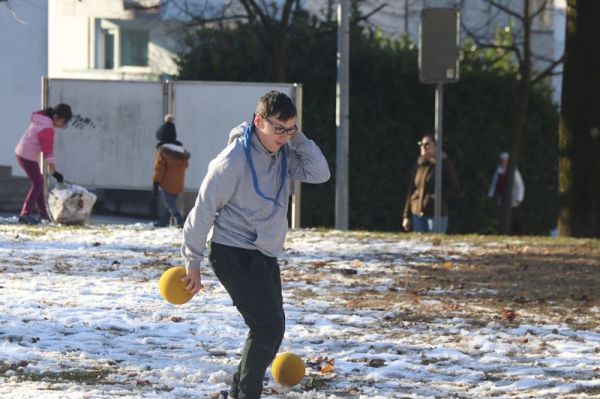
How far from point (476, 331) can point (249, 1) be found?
53.4 ft

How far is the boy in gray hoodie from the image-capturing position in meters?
6.75

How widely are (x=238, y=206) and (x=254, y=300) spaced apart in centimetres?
47

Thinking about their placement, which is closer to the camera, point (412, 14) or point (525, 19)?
point (525, 19)

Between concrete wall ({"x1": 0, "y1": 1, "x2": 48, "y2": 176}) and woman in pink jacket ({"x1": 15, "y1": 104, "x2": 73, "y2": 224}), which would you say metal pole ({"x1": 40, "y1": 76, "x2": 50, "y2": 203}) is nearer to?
woman in pink jacket ({"x1": 15, "y1": 104, "x2": 73, "y2": 224})

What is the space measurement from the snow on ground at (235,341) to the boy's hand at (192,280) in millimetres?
852

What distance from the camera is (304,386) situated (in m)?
7.98

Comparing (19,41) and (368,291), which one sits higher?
(19,41)

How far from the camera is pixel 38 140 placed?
681 inches

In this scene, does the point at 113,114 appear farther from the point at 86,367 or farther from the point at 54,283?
the point at 86,367

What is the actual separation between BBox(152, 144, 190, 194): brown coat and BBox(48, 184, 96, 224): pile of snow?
3.36 ft

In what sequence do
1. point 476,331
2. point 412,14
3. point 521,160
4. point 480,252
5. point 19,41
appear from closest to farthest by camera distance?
point 476,331, point 480,252, point 521,160, point 19,41, point 412,14

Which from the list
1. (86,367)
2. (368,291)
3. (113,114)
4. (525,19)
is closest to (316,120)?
(525,19)

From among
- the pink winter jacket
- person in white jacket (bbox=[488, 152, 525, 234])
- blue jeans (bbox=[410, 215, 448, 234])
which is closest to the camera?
the pink winter jacket

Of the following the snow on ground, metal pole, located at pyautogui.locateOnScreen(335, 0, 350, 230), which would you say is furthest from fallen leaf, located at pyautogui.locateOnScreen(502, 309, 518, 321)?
metal pole, located at pyautogui.locateOnScreen(335, 0, 350, 230)
